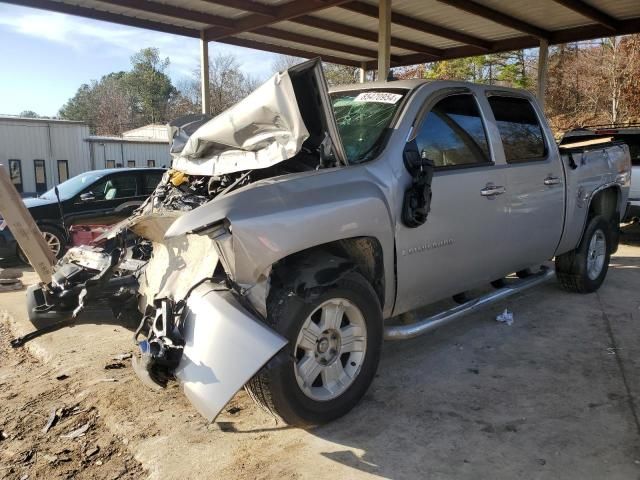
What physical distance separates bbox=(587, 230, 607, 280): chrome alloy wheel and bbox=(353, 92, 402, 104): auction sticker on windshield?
3.27 m

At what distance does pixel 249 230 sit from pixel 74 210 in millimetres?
7595

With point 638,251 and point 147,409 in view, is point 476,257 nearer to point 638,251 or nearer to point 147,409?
point 147,409

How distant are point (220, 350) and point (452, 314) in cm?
199

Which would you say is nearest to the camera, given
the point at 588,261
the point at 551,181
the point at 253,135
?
the point at 253,135

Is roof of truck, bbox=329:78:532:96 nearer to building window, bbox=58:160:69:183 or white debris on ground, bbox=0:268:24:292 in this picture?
white debris on ground, bbox=0:268:24:292

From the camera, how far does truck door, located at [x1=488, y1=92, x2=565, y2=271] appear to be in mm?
4473

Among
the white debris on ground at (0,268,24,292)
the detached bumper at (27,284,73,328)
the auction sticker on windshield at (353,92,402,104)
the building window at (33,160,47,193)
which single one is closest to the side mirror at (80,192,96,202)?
the white debris on ground at (0,268,24,292)

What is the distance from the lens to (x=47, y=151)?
21031 millimetres

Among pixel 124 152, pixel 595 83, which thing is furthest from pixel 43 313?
pixel 595 83

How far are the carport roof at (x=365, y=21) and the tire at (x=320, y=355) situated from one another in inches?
297

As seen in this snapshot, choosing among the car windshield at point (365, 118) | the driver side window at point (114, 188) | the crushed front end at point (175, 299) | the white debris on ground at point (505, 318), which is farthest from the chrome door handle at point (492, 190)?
the driver side window at point (114, 188)

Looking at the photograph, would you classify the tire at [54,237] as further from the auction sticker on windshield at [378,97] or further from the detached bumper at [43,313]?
the auction sticker on windshield at [378,97]

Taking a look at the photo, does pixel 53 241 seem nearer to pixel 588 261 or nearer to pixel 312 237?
pixel 312 237

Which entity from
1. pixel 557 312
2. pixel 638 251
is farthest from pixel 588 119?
pixel 557 312
